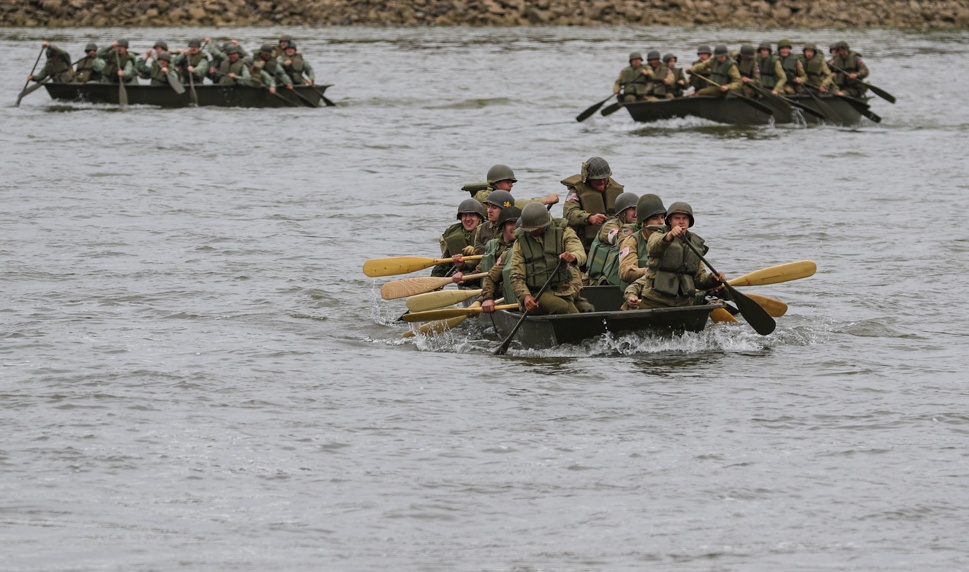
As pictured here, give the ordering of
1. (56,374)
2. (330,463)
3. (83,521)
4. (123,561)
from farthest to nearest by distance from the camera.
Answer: (56,374), (330,463), (83,521), (123,561)

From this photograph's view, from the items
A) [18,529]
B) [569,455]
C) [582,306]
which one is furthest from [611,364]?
[18,529]

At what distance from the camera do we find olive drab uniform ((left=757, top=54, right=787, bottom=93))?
3612 centimetres

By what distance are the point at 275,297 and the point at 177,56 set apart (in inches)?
860

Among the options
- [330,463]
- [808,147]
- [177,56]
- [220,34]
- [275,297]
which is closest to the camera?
[330,463]

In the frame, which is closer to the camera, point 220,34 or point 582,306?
point 582,306

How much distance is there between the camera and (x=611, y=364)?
56.3 feet

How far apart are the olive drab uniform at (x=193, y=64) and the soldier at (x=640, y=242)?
24618mm

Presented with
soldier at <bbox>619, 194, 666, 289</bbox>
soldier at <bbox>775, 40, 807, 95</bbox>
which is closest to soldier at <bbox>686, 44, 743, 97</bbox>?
soldier at <bbox>775, 40, 807, 95</bbox>

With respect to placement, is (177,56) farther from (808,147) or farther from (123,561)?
(123,561)

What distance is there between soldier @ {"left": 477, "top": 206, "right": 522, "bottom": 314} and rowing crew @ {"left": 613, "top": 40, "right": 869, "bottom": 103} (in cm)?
1703

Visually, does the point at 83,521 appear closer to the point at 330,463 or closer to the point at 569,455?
the point at 330,463

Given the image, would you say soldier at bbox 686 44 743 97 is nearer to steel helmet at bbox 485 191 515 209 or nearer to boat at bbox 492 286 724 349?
steel helmet at bbox 485 191 515 209

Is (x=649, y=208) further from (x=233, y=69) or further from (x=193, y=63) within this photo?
(x=193, y=63)

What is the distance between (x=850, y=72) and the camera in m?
38.0
